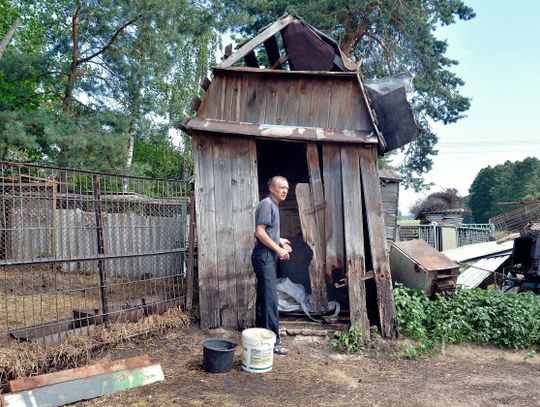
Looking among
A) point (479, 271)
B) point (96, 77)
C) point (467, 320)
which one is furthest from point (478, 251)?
point (96, 77)

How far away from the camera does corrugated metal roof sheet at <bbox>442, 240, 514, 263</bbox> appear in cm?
1091

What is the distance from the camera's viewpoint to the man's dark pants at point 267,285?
4.49m

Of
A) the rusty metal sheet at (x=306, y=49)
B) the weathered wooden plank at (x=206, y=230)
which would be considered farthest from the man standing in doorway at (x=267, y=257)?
the rusty metal sheet at (x=306, y=49)

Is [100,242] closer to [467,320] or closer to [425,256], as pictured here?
[425,256]

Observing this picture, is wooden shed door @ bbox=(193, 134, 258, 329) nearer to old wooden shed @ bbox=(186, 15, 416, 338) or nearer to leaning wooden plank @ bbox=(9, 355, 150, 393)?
old wooden shed @ bbox=(186, 15, 416, 338)

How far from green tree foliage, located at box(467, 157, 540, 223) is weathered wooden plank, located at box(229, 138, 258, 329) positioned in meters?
32.0

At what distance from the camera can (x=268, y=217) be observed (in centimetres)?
446

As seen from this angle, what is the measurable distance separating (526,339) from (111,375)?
199 inches

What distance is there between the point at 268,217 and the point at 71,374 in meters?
2.32

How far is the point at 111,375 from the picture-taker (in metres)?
3.69

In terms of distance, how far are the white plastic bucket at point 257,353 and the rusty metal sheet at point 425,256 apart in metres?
2.92

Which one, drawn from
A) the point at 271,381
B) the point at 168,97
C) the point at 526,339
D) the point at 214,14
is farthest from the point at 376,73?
the point at 271,381

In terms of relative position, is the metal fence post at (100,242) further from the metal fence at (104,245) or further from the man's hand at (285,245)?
the man's hand at (285,245)

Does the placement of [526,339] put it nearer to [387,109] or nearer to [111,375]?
[387,109]
